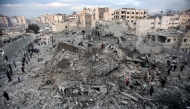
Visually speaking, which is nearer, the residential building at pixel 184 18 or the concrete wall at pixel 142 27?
the concrete wall at pixel 142 27

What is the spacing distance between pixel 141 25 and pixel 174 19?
63.0 feet

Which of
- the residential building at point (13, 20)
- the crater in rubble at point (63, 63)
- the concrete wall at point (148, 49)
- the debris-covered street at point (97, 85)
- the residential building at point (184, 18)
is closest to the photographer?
the debris-covered street at point (97, 85)

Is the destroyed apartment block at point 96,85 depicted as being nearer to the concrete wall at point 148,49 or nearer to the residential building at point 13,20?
the concrete wall at point 148,49

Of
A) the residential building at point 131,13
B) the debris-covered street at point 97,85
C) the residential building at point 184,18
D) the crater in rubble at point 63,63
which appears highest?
the residential building at point 131,13

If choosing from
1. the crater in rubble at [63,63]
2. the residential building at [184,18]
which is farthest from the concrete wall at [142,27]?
the crater in rubble at [63,63]

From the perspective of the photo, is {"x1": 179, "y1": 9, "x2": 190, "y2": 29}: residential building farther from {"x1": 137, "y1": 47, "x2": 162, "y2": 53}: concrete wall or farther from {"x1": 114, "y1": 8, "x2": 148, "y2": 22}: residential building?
{"x1": 137, "y1": 47, "x2": 162, "y2": 53}: concrete wall

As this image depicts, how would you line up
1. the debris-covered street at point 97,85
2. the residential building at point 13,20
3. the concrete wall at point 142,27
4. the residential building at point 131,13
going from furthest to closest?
the residential building at point 13,20
the residential building at point 131,13
the concrete wall at point 142,27
the debris-covered street at point 97,85

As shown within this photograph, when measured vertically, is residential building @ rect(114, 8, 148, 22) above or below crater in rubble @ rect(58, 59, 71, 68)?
above

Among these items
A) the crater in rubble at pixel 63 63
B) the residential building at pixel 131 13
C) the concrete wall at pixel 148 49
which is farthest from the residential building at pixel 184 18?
the crater in rubble at pixel 63 63

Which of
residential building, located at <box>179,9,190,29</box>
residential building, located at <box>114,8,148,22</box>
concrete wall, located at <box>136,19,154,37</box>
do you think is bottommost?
concrete wall, located at <box>136,19,154,37</box>

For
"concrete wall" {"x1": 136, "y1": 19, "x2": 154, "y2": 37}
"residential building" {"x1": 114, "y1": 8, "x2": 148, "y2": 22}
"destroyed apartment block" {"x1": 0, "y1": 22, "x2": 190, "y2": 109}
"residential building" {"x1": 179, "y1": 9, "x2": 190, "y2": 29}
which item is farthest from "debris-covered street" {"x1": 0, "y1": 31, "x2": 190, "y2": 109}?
"residential building" {"x1": 114, "y1": 8, "x2": 148, "y2": 22}

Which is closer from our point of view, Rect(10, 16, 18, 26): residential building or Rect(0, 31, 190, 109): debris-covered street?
Rect(0, 31, 190, 109): debris-covered street

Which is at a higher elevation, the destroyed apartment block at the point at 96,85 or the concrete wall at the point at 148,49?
the concrete wall at the point at 148,49

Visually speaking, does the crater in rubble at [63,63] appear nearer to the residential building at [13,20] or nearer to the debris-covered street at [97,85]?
the debris-covered street at [97,85]
